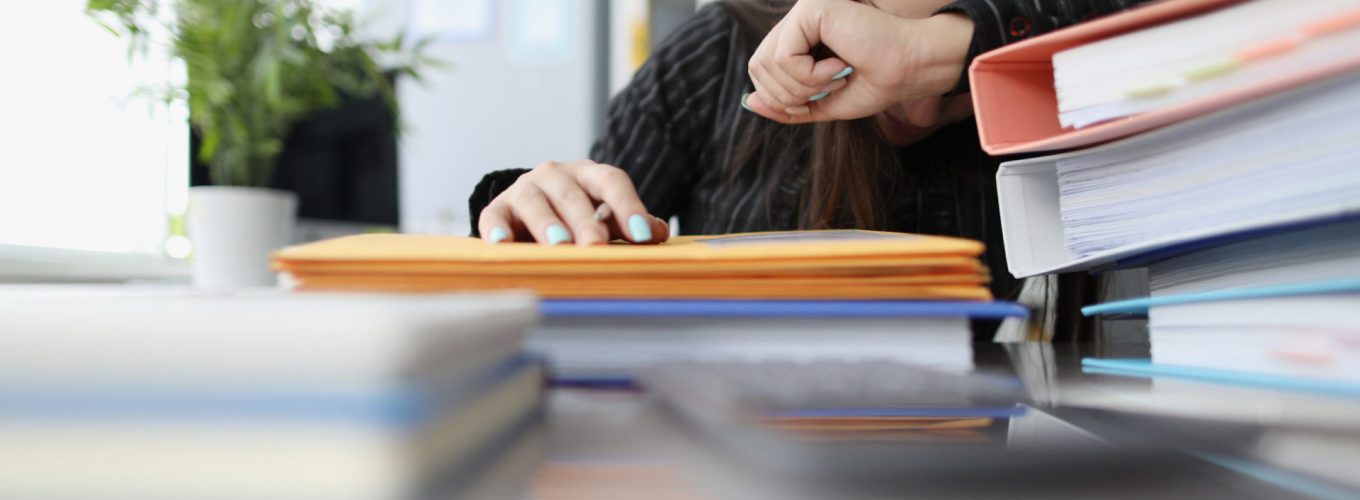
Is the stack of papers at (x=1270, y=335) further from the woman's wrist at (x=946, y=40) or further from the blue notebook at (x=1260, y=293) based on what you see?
the woman's wrist at (x=946, y=40)

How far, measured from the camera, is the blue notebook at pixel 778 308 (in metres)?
0.26

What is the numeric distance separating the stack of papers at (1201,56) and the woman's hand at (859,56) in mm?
204

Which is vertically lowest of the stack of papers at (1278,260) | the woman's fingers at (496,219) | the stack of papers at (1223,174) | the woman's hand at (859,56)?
the stack of papers at (1278,260)

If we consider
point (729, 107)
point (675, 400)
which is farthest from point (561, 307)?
point (729, 107)

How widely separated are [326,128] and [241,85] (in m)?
0.78

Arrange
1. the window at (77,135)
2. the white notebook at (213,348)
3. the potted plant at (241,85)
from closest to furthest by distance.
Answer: the white notebook at (213,348) < the window at (77,135) < the potted plant at (241,85)

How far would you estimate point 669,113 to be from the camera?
1.08 metres

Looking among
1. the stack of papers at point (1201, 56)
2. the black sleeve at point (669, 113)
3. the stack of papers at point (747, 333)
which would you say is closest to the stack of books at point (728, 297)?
the stack of papers at point (747, 333)

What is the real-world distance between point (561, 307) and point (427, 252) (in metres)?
0.07

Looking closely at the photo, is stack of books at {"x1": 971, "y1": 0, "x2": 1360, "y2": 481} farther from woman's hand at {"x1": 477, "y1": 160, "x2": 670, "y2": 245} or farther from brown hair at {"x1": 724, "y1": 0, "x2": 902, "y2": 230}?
brown hair at {"x1": 724, "y1": 0, "x2": 902, "y2": 230}

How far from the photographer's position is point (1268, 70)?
27 cm

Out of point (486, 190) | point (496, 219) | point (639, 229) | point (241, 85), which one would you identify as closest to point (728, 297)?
point (639, 229)

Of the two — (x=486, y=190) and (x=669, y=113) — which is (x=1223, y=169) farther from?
(x=669, y=113)

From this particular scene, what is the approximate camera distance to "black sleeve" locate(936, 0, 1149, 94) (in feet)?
1.76
